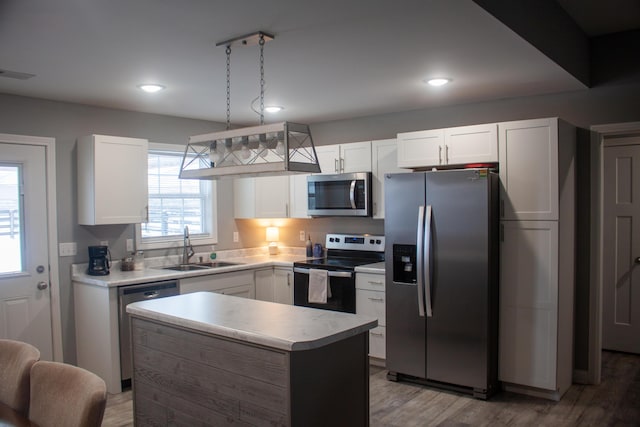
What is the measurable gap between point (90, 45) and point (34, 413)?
6.21ft

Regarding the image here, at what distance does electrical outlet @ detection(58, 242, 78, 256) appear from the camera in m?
4.29

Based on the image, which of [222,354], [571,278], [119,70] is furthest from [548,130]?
[119,70]

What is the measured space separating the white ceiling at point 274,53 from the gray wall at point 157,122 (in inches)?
5.8

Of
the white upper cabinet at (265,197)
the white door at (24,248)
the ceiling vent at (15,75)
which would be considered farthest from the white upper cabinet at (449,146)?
the white door at (24,248)

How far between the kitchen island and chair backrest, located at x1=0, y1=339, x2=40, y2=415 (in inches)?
28.5

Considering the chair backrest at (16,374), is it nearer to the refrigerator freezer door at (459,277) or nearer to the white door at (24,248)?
the white door at (24,248)

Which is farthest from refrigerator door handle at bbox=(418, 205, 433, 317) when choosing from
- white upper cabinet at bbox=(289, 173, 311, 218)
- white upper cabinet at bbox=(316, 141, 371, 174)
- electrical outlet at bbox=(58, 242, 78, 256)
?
electrical outlet at bbox=(58, 242, 78, 256)

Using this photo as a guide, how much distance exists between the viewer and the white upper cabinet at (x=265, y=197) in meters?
5.50

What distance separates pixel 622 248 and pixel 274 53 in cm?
394

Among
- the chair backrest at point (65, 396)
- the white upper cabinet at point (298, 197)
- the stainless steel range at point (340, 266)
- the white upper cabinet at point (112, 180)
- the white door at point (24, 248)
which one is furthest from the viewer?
the white upper cabinet at point (298, 197)

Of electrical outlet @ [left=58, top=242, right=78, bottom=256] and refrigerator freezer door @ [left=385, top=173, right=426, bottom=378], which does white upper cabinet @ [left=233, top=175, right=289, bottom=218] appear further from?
electrical outlet @ [left=58, top=242, right=78, bottom=256]

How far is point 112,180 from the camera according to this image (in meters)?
4.30

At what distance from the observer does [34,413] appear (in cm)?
193

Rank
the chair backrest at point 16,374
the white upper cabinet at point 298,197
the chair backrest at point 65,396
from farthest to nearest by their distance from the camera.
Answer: the white upper cabinet at point 298,197, the chair backrest at point 16,374, the chair backrest at point 65,396
